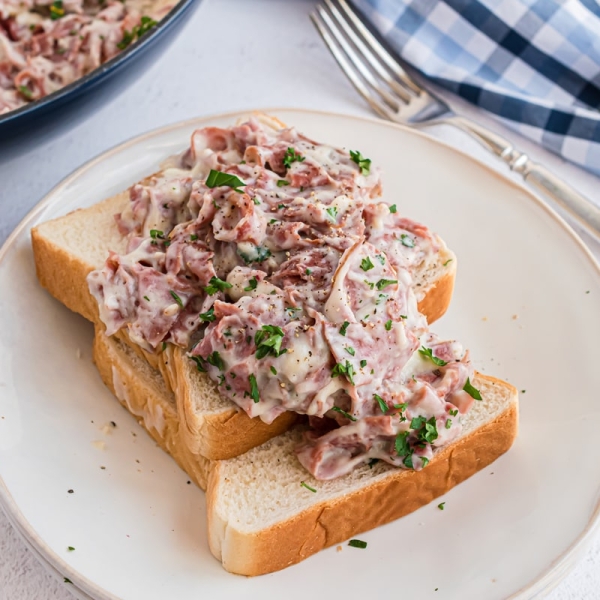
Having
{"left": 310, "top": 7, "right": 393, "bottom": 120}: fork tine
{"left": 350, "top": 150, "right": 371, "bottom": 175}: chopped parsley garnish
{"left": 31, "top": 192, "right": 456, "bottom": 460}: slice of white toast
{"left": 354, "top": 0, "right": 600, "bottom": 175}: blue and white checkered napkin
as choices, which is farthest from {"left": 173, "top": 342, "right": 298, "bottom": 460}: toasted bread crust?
{"left": 354, "top": 0, "right": 600, "bottom": 175}: blue and white checkered napkin

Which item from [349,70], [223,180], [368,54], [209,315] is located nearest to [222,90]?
[349,70]

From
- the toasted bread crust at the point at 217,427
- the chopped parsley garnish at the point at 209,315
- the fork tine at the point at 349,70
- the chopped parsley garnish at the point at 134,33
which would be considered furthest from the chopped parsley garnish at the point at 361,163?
the chopped parsley garnish at the point at 134,33

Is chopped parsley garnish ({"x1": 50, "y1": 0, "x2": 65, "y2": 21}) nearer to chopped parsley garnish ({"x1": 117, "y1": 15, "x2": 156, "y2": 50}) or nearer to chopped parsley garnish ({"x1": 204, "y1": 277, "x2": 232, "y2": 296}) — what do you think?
chopped parsley garnish ({"x1": 117, "y1": 15, "x2": 156, "y2": 50})

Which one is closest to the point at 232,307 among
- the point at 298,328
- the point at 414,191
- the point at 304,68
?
the point at 298,328

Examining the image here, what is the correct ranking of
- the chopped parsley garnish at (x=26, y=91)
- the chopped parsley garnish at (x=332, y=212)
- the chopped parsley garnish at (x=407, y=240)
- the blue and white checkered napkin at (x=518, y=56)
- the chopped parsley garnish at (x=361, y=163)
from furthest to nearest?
the blue and white checkered napkin at (x=518, y=56) → the chopped parsley garnish at (x=26, y=91) → the chopped parsley garnish at (x=361, y=163) → the chopped parsley garnish at (x=407, y=240) → the chopped parsley garnish at (x=332, y=212)

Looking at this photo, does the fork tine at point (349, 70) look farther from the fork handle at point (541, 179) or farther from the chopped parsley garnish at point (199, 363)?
the chopped parsley garnish at point (199, 363)
